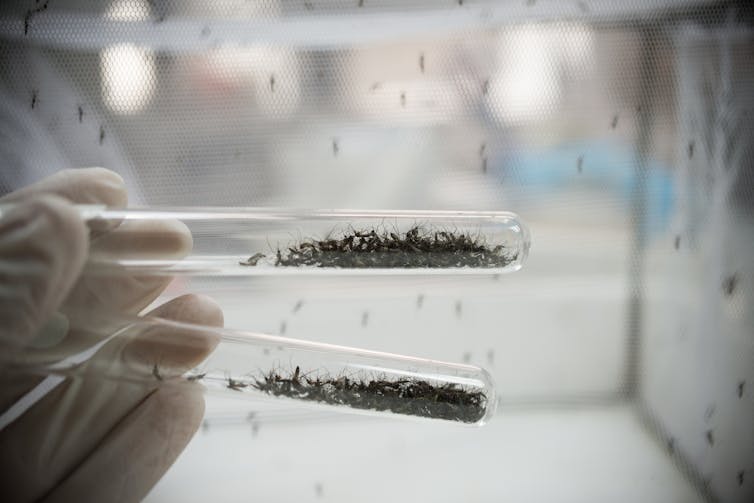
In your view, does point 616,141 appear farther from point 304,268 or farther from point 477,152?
point 304,268

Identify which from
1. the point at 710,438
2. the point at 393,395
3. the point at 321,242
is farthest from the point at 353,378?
the point at 710,438

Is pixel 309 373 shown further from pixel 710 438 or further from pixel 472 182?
pixel 710 438

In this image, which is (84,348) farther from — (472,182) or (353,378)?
(472,182)

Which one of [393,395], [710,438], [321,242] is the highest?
[321,242]

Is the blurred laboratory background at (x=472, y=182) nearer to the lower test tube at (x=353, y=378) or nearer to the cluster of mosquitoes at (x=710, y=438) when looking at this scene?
the cluster of mosquitoes at (x=710, y=438)

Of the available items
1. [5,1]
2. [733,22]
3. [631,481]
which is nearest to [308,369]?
[631,481]

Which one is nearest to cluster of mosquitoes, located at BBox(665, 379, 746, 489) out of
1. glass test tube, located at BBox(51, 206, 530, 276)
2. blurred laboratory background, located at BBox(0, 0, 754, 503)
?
blurred laboratory background, located at BBox(0, 0, 754, 503)

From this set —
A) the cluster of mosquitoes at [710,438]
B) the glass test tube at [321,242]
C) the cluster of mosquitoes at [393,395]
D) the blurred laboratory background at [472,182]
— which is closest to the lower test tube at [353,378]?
the cluster of mosquitoes at [393,395]

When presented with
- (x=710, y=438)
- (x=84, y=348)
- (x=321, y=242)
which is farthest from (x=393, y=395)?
(x=710, y=438)

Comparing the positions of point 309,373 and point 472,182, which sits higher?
point 472,182

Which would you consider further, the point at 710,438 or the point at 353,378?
the point at 710,438
